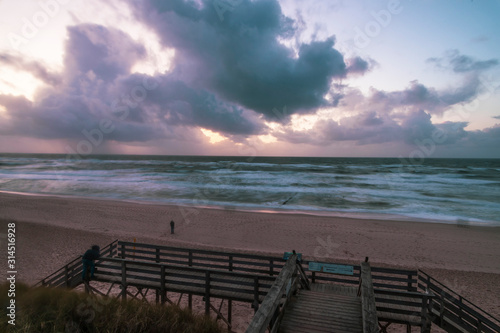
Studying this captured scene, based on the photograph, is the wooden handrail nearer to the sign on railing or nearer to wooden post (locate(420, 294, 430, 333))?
the sign on railing

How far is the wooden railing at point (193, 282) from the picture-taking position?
7.91m

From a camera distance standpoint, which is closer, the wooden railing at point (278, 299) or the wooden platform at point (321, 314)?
the wooden railing at point (278, 299)

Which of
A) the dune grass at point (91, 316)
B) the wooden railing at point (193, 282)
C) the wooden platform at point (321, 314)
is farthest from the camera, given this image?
the wooden railing at point (193, 282)

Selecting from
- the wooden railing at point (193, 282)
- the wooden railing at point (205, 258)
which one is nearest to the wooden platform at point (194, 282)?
the wooden railing at point (193, 282)

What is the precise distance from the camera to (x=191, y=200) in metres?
33.7

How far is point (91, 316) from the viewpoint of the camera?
6.49m

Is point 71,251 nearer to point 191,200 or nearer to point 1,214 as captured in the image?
point 1,214

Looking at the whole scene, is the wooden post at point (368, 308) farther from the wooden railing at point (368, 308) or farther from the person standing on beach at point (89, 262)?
the person standing on beach at point (89, 262)

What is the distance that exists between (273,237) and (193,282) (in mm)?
11397

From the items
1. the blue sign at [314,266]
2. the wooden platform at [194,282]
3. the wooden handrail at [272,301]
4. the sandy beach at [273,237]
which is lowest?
the sandy beach at [273,237]

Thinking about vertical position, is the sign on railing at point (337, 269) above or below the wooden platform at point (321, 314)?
above

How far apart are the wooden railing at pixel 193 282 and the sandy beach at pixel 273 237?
263 inches

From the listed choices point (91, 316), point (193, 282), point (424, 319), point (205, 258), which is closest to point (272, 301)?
point (424, 319)

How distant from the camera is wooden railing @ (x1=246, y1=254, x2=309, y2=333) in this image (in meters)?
4.84
